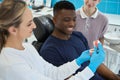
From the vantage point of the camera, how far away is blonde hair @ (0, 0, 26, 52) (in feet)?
3.76

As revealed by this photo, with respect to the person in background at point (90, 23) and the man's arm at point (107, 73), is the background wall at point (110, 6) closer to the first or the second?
the person in background at point (90, 23)

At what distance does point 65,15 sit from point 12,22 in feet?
2.08

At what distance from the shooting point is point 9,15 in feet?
3.75

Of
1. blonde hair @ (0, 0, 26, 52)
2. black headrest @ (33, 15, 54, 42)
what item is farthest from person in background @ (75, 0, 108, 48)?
blonde hair @ (0, 0, 26, 52)

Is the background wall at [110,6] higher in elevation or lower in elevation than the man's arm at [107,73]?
higher

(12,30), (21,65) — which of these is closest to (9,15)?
(12,30)

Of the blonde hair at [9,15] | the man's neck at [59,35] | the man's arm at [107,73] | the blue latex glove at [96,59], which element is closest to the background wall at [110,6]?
the man's arm at [107,73]

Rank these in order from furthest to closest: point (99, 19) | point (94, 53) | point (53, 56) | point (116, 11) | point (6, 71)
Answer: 1. point (116, 11)
2. point (99, 19)
3. point (53, 56)
4. point (94, 53)
5. point (6, 71)

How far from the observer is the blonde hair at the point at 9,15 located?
1.15 m

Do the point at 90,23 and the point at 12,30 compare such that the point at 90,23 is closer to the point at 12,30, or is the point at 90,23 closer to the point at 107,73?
the point at 107,73

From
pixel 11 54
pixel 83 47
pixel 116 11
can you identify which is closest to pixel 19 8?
pixel 11 54

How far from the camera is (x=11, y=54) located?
116 centimetres

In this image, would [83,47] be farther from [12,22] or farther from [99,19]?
[12,22]

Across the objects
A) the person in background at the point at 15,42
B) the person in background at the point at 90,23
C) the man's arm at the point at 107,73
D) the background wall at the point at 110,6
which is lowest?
the man's arm at the point at 107,73
